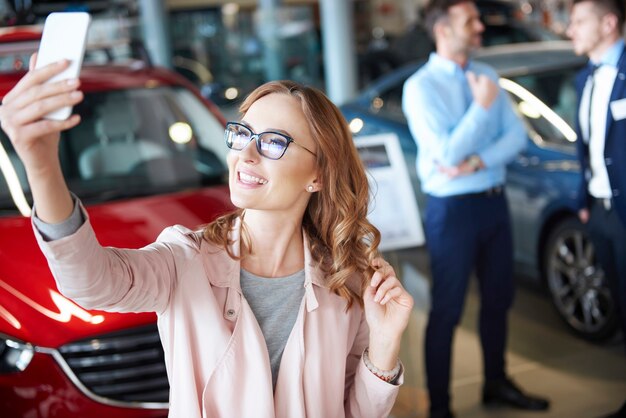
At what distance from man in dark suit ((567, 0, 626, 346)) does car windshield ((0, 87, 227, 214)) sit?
169cm

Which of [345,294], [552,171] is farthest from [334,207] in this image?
[552,171]

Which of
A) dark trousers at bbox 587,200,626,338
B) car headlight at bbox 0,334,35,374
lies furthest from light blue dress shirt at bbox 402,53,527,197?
car headlight at bbox 0,334,35,374

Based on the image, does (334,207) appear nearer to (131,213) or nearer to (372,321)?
(372,321)

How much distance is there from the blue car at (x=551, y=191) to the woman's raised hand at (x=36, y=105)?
12.3 feet

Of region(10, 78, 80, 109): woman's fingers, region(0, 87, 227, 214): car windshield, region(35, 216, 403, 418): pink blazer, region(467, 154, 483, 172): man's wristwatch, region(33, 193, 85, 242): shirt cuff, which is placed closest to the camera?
region(10, 78, 80, 109): woman's fingers

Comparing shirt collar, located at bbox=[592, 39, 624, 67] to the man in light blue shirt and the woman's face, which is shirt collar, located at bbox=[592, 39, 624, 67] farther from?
the woman's face

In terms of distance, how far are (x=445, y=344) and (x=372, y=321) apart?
1804 mm

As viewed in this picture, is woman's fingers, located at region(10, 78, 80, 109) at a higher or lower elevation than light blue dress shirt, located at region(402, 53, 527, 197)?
higher

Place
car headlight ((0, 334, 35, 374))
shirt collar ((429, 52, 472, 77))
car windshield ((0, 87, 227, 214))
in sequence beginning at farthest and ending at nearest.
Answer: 1. car windshield ((0, 87, 227, 214))
2. shirt collar ((429, 52, 472, 77))
3. car headlight ((0, 334, 35, 374))

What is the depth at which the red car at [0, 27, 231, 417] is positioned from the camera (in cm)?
283

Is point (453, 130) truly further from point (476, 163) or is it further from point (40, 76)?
point (40, 76)

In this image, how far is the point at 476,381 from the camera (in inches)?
173

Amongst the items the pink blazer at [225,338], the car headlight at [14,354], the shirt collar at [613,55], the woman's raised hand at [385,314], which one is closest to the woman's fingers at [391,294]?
the woman's raised hand at [385,314]

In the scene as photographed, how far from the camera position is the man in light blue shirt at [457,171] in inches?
145
